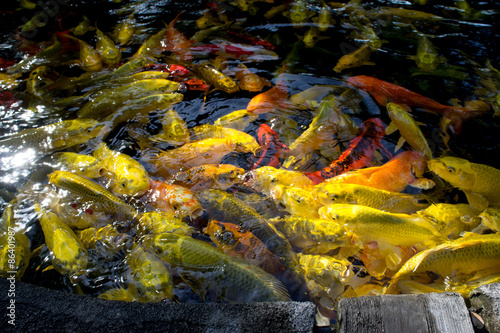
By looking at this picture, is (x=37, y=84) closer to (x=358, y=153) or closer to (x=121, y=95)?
(x=121, y=95)

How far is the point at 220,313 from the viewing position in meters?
1.56

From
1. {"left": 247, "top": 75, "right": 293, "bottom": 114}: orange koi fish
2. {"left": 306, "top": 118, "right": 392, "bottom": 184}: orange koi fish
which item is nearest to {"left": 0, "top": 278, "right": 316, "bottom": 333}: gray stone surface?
{"left": 306, "top": 118, "right": 392, "bottom": 184}: orange koi fish

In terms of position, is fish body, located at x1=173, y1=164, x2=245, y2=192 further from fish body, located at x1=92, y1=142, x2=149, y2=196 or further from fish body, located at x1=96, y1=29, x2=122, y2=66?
fish body, located at x1=96, y1=29, x2=122, y2=66

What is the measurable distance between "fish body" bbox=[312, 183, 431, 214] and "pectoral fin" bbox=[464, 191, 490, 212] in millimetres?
314

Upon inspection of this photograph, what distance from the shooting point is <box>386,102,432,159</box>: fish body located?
2811 millimetres

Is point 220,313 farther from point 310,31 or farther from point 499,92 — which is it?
point 310,31

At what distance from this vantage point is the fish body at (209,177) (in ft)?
8.83

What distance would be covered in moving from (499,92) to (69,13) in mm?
6828

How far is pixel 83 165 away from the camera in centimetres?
274

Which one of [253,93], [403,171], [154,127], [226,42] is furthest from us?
[226,42]

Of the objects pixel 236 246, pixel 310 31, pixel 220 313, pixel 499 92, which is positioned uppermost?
pixel 310 31

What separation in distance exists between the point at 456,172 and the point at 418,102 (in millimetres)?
1143

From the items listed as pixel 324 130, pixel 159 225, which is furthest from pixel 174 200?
pixel 324 130

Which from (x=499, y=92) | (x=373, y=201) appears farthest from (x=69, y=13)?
(x=499, y=92)
